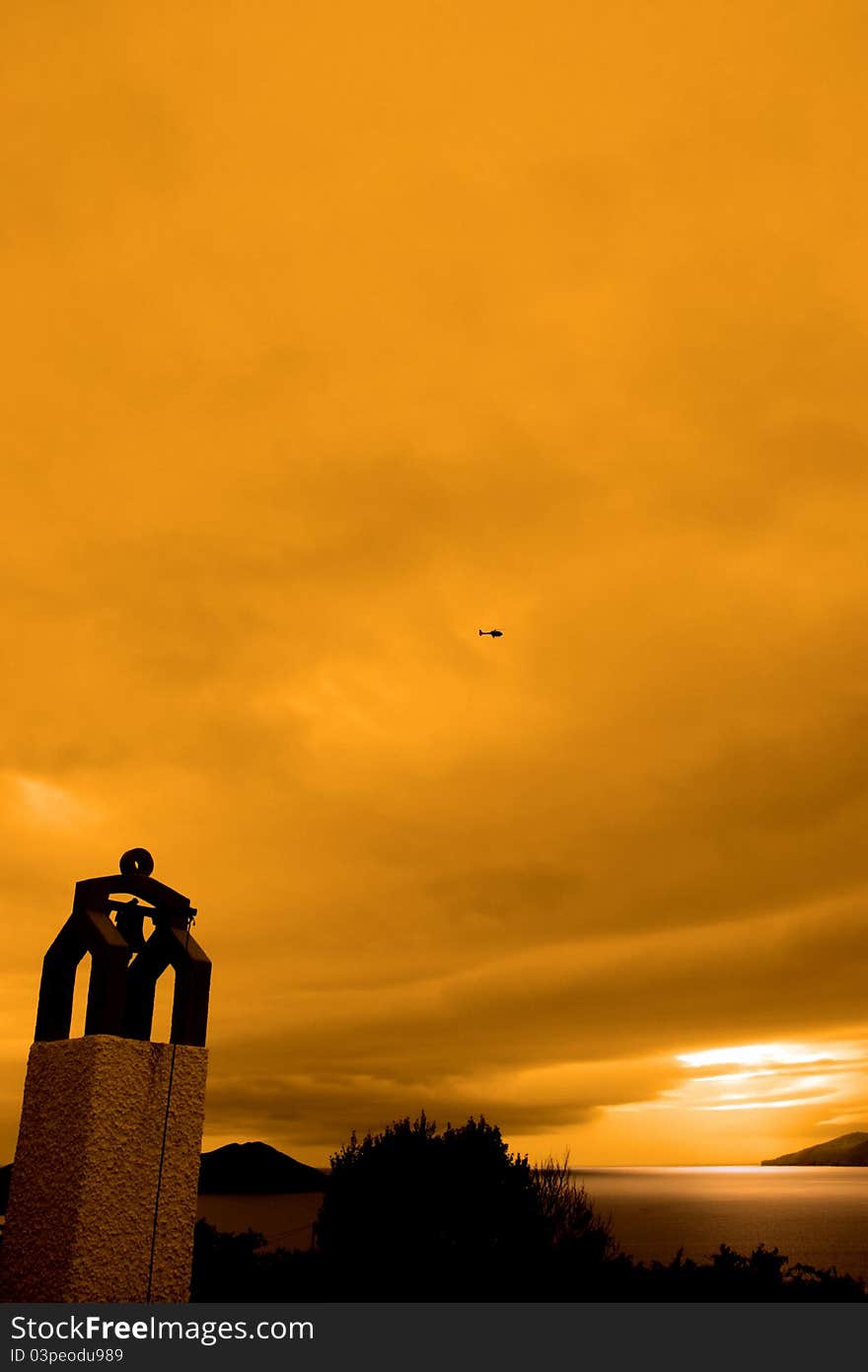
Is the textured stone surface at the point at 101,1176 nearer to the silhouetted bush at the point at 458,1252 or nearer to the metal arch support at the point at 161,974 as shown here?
the metal arch support at the point at 161,974

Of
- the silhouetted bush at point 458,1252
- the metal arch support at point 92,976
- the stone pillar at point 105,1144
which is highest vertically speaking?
the metal arch support at point 92,976

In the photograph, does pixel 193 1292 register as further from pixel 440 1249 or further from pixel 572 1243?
pixel 572 1243

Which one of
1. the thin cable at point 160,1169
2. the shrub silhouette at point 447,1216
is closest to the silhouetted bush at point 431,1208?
the shrub silhouette at point 447,1216

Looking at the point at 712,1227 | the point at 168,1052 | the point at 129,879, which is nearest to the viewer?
the point at 168,1052

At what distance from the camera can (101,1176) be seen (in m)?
8.80

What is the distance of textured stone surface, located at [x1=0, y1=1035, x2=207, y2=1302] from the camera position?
28.6 ft

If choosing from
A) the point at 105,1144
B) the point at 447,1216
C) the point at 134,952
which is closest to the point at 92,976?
the point at 134,952

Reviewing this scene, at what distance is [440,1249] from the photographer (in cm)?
1572

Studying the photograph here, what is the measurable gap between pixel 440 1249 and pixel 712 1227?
8281 inches

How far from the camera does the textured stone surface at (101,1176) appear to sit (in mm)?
8727

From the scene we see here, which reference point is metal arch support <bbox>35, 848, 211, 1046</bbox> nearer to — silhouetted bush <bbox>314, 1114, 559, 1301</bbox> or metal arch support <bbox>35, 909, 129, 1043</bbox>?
metal arch support <bbox>35, 909, 129, 1043</bbox>

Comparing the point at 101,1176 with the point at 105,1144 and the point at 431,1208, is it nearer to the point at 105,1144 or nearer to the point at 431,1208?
the point at 105,1144

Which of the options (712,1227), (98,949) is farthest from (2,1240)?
(712,1227)
